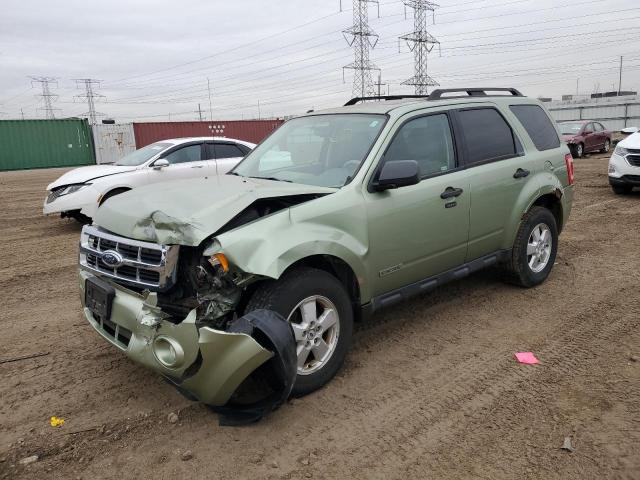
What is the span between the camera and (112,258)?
3.22 m

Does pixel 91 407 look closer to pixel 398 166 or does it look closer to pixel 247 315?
pixel 247 315

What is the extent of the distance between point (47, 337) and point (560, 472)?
4038 millimetres

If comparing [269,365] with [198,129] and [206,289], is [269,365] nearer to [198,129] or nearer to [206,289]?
[206,289]

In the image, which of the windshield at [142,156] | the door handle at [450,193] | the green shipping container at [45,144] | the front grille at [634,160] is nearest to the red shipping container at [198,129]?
the green shipping container at [45,144]

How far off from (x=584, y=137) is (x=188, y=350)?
73.5ft

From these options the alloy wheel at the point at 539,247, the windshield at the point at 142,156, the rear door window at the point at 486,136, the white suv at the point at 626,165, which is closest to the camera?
the rear door window at the point at 486,136

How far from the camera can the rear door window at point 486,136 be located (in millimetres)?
4574

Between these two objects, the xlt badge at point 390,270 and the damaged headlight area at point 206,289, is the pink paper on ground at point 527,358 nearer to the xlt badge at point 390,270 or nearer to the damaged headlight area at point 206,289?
the xlt badge at point 390,270

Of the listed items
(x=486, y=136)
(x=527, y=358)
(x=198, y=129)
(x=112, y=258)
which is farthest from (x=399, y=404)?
(x=198, y=129)

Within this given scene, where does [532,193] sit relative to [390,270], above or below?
above

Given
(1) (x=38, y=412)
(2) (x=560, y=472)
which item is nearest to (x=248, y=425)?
(1) (x=38, y=412)

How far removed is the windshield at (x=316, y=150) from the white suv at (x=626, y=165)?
8.65 m

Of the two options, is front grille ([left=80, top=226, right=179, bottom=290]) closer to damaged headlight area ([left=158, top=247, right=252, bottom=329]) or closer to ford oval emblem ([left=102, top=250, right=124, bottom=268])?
ford oval emblem ([left=102, top=250, right=124, bottom=268])

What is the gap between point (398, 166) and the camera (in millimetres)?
3623
